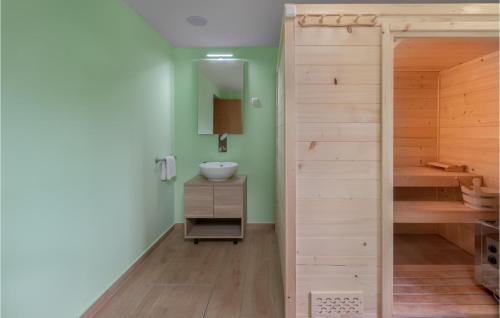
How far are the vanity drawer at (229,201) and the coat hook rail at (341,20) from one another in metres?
1.90

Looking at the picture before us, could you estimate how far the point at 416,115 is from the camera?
121 inches

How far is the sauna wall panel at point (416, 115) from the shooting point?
3.06 metres

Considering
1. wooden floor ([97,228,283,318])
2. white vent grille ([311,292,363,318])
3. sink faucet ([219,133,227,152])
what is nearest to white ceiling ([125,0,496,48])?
sink faucet ([219,133,227,152])

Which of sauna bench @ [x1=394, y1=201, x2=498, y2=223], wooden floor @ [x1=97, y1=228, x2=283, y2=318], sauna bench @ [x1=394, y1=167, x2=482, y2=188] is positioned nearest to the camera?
wooden floor @ [x1=97, y1=228, x2=283, y2=318]

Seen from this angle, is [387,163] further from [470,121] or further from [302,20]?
[470,121]

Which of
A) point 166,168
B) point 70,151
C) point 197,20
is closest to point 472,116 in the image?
point 197,20

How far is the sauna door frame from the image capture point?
5.13 ft

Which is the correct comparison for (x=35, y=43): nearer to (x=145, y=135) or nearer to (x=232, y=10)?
(x=145, y=135)

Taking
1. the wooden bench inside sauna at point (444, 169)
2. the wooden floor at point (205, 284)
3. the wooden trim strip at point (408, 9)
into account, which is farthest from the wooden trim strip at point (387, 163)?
the wooden floor at point (205, 284)

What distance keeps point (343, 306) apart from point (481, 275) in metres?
1.34

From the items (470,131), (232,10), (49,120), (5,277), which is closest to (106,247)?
(5,277)

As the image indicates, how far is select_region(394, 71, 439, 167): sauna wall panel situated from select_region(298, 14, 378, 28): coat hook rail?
1.80 m

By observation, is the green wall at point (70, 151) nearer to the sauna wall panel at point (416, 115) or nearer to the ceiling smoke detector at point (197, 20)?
the ceiling smoke detector at point (197, 20)

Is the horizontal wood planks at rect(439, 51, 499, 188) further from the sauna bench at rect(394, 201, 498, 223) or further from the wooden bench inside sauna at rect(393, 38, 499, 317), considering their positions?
the sauna bench at rect(394, 201, 498, 223)
